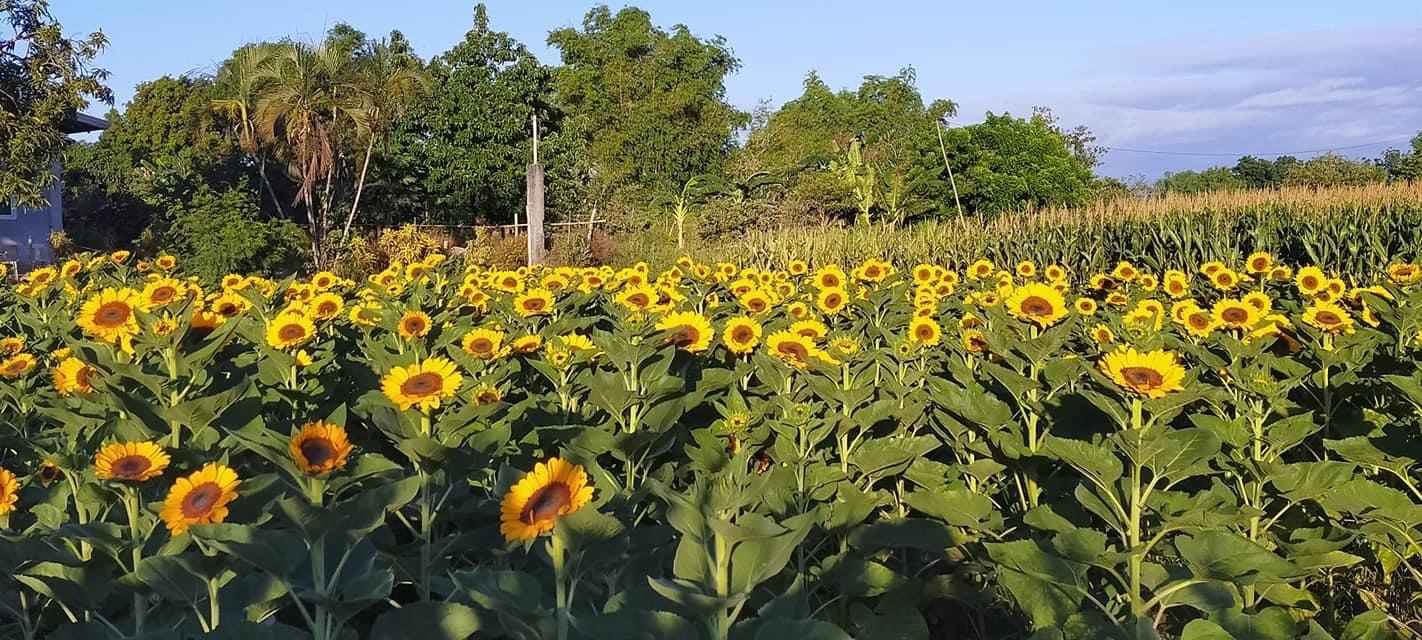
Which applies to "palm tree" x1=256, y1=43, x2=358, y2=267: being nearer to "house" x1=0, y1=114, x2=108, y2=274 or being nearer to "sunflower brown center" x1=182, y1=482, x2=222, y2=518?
"house" x1=0, y1=114, x2=108, y2=274

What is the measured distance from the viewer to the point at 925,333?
12.0 feet

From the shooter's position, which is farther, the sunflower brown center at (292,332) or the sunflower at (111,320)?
the sunflower brown center at (292,332)

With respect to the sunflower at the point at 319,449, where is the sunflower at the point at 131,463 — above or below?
below

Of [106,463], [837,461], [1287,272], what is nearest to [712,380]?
[837,461]

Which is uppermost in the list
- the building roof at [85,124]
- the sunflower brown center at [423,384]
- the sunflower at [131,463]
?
the building roof at [85,124]

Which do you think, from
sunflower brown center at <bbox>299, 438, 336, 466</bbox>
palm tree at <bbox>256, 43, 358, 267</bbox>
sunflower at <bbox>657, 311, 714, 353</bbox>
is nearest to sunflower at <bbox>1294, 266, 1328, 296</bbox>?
sunflower at <bbox>657, 311, 714, 353</bbox>

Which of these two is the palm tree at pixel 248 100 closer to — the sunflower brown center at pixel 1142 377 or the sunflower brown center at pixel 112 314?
the sunflower brown center at pixel 112 314

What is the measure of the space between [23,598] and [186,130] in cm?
3055

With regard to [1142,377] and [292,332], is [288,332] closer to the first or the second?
[292,332]

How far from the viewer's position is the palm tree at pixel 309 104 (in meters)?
18.5

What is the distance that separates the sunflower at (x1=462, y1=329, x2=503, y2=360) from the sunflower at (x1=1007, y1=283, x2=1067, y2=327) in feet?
5.03

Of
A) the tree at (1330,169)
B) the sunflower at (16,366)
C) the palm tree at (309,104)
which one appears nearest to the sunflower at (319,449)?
the sunflower at (16,366)

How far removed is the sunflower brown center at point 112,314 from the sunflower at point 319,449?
130cm

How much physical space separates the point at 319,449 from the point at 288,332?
1714 millimetres
